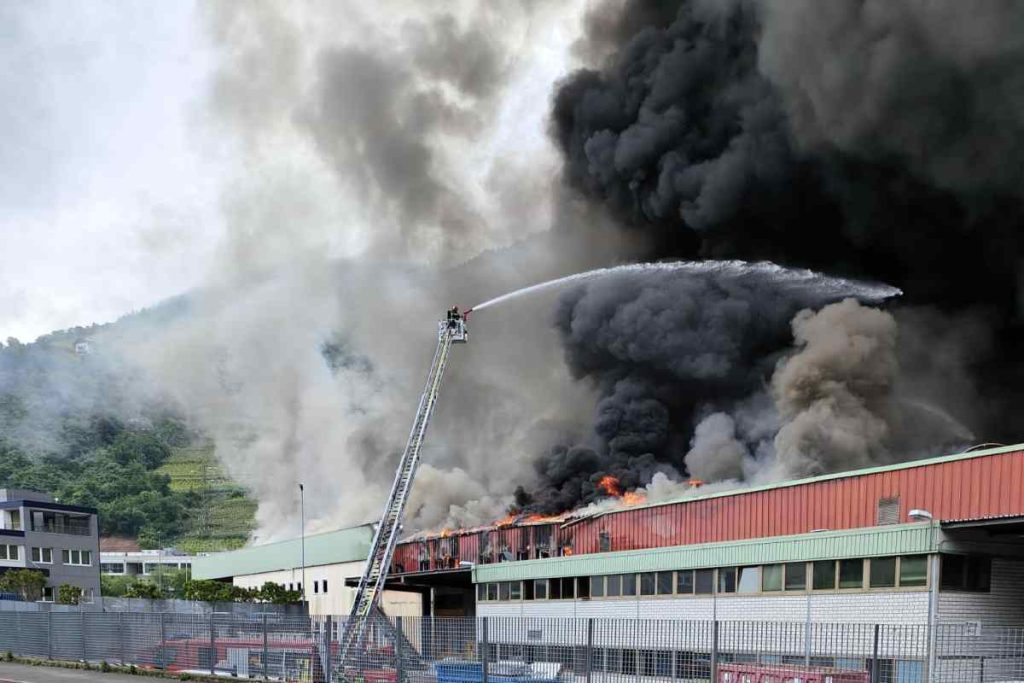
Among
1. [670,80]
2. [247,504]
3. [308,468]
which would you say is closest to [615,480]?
[670,80]

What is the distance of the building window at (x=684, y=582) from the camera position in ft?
95.4

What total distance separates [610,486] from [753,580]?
26.4 metres

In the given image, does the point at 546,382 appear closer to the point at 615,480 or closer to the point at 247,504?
the point at 615,480

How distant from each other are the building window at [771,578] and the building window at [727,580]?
1132 mm

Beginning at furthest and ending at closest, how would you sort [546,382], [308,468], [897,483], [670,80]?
[308,468], [546,382], [670,80], [897,483]

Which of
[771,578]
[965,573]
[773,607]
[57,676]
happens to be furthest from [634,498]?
[57,676]

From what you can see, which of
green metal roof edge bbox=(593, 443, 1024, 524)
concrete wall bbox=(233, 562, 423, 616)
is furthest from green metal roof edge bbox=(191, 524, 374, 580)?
green metal roof edge bbox=(593, 443, 1024, 524)

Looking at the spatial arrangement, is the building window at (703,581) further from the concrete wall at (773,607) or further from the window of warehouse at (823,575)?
the window of warehouse at (823,575)

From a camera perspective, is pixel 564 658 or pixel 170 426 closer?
pixel 564 658

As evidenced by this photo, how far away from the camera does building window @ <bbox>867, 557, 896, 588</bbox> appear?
76.4 feet

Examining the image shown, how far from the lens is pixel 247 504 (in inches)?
6373

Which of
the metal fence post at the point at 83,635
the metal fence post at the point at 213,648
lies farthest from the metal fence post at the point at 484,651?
the metal fence post at the point at 83,635

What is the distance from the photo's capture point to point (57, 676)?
26875mm

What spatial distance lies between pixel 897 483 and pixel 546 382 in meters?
59.1
